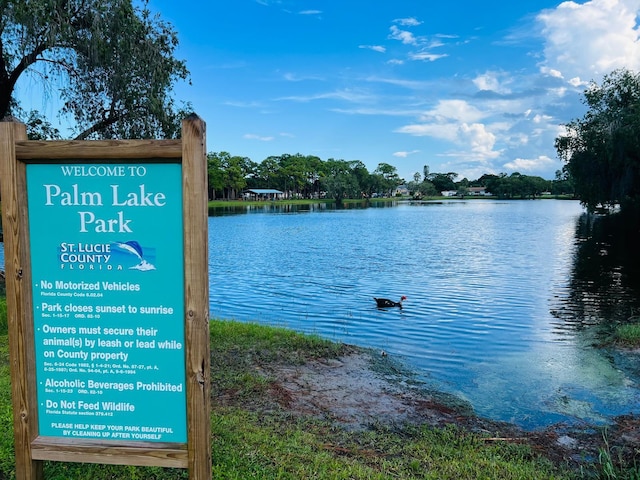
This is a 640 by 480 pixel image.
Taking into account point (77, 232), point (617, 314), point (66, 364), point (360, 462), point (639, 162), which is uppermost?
point (639, 162)

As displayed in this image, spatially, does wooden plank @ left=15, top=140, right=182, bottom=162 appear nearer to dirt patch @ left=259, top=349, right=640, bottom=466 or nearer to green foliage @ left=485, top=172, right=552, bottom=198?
dirt patch @ left=259, top=349, right=640, bottom=466

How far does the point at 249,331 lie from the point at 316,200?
14158cm

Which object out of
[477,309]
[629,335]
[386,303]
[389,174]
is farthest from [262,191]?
[629,335]

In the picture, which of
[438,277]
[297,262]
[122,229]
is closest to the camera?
[122,229]

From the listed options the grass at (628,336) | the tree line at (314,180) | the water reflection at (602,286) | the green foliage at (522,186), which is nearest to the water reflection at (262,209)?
the tree line at (314,180)

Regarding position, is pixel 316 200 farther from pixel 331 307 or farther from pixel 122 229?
pixel 122 229

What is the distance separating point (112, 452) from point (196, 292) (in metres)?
1.17

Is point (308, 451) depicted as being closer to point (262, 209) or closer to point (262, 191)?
point (262, 209)

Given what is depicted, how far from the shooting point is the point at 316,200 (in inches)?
5945

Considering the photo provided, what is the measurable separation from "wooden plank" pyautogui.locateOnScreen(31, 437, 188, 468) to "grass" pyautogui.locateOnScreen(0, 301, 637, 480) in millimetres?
687

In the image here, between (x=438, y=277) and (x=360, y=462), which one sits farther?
(x=438, y=277)

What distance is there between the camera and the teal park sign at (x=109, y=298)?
3.16m

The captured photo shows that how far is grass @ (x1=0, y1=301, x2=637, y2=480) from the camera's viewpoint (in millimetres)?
3979

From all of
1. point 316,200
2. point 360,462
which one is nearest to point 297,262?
point 360,462
